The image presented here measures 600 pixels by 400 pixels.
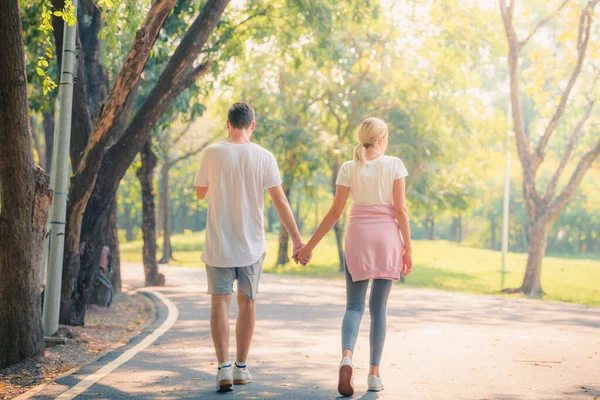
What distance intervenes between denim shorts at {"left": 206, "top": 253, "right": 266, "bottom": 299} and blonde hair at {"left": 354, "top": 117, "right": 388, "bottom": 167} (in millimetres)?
1068

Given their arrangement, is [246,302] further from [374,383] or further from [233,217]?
[374,383]

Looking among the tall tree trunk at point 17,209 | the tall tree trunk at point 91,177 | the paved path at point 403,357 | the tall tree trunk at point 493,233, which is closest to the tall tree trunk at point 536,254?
the paved path at point 403,357

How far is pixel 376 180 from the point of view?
6.81m

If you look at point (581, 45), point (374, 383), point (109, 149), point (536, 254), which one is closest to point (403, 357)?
point (374, 383)

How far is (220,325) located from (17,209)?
244cm

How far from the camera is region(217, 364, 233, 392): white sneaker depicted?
684 cm

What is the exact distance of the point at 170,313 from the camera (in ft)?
48.1

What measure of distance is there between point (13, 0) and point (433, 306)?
1027 centimetres

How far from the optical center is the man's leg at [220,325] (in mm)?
6820

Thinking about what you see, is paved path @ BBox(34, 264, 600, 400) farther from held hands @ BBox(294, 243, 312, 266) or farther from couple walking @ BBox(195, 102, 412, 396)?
held hands @ BBox(294, 243, 312, 266)

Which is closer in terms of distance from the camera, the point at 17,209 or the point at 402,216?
the point at 402,216

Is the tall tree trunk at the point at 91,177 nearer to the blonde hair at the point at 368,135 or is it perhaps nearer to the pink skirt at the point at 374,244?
the blonde hair at the point at 368,135

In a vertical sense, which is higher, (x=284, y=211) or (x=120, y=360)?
(x=284, y=211)

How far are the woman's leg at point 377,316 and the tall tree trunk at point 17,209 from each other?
126 inches
